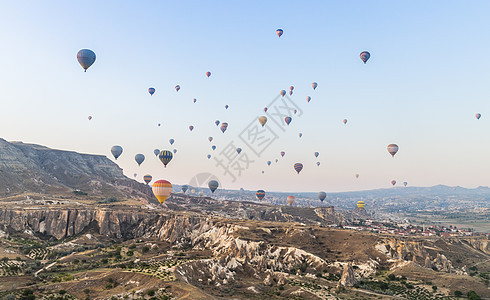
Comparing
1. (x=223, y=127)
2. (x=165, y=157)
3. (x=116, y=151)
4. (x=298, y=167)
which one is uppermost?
(x=223, y=127)

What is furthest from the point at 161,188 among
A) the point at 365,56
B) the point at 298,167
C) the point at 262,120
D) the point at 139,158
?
the point at 365,56

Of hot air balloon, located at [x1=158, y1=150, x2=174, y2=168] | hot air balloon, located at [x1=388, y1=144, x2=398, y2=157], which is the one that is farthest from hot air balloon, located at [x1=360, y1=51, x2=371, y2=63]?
hot air balloon, located at [x1=158, y1=150, x2=174, y2=168]

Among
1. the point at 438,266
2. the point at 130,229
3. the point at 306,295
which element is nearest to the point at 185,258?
the point at 306,295

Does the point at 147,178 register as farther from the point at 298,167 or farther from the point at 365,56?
the point at 365,56

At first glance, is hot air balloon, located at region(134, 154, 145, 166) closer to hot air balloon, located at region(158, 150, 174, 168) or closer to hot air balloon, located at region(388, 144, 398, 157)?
hot air balloon, located at region(158, 150, 174, 168)

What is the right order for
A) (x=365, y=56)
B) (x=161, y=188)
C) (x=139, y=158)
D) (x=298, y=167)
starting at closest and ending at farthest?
(x=161, y=188)
(x=365, y=56)
(x=298, y=167)
(x=139, y=158)

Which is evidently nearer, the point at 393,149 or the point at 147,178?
the point at 393,149

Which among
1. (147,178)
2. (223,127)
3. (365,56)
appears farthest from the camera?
(147,178)

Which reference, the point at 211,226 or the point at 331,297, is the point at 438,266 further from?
the point at 211,226
